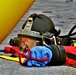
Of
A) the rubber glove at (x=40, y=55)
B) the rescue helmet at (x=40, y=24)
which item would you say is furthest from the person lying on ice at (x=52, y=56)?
the rescue helmet at (x=40, y=24)

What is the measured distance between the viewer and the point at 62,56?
1124 millimetres

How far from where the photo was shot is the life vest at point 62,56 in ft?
3.65

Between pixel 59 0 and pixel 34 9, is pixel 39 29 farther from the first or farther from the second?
pixel 59 0

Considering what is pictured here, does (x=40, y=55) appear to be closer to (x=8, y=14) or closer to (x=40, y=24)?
(x=40, y=24)

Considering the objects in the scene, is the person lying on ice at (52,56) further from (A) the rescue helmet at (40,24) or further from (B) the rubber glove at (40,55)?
(A) the rescue helmet at (40,24)

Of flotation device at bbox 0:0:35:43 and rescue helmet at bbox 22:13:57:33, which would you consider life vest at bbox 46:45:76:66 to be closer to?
rescue helmet at bbox 22:13:57:33

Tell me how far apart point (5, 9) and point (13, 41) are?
28 centimetres

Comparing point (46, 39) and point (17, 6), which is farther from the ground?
point (17, 6)

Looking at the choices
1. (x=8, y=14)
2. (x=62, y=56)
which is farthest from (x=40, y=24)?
(x=8, y=14)

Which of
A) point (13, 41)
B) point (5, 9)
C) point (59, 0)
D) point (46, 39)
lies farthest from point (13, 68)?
point (59, 0)

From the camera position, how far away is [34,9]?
108 inches

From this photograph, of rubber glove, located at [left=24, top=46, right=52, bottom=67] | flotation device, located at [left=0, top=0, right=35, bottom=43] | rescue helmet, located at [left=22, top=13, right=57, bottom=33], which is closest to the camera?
rubber glove, located at [left=24, top=46, right=52, bottom=67]

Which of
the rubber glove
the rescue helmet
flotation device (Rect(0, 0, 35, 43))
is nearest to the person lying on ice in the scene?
the rubber glove

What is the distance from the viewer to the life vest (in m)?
1.11
